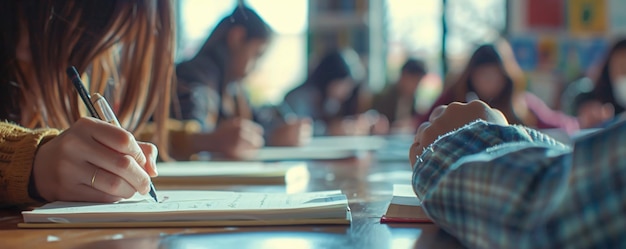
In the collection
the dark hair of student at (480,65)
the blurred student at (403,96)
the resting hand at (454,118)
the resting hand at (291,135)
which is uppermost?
the resting hand at (454,118)

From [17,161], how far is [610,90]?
→ 2.71 meters

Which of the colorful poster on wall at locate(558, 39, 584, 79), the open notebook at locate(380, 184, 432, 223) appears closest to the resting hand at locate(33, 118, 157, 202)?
the open notebook at locate(380, 184, 432, 223)

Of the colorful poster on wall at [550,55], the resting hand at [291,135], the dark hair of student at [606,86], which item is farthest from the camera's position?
the colorful poster on wall at [550,55]

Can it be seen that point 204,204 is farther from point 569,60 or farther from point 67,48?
point 569,60

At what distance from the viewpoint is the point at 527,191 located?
35cm

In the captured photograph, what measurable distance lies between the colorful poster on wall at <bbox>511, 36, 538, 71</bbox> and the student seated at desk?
421 cm

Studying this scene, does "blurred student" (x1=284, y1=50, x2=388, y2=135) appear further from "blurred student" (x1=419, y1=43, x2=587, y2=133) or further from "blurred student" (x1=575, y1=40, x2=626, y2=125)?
"blurred student" (x1=575, y1=40, x2=626, y2=125)

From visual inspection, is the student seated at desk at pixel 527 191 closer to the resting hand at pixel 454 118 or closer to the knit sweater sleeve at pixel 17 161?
the resting hand at pixel 454 118

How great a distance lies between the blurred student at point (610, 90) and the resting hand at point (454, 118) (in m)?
2.04

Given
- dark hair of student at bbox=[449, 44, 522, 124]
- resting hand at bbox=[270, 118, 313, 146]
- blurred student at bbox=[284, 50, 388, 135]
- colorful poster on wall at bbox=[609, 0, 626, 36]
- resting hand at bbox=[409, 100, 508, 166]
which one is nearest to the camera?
resting hand at bbox=[409, 100, 508, 166]

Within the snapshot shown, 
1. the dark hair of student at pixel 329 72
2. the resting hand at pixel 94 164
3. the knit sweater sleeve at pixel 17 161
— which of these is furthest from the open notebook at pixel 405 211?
the dark hair of student at pixel 329 72

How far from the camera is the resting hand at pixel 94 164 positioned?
0.56m

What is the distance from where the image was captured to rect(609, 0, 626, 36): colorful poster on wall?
4.37 m

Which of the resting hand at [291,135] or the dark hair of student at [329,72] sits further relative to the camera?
the dark hair of student at [329,72]
